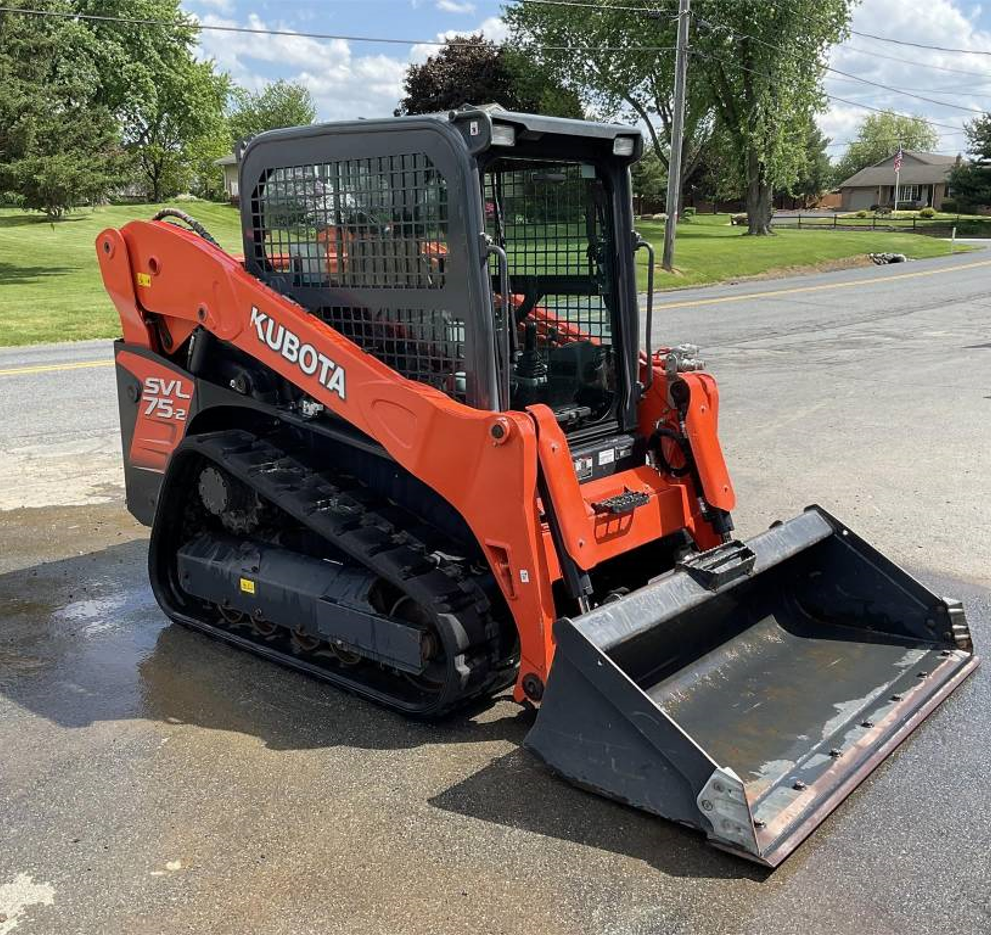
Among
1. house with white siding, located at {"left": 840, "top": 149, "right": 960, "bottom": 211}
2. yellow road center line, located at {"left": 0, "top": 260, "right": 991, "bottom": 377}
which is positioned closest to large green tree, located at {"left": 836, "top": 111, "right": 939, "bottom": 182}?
house with white siding, located at {"left": 840, "top": 149, "right": 960, "bottom": 211}

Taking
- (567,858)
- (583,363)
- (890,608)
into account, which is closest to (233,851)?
(567,858)

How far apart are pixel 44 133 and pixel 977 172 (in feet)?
182

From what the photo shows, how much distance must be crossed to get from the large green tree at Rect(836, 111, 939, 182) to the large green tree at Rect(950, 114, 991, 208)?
2336 inches

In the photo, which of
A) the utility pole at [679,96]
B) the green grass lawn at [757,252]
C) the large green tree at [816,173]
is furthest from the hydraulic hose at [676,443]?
the large green tree at [816,173]

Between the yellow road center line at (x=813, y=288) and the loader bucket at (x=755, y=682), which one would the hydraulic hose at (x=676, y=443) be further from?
the yellow road center line at (x=813, y=288)

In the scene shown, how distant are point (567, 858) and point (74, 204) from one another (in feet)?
77.9

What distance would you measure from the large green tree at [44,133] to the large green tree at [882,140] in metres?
109

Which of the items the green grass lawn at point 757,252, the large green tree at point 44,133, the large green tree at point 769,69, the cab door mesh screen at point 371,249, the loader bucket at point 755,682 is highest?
the large green tree at point 769,69

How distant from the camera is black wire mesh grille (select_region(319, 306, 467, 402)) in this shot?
401 cm

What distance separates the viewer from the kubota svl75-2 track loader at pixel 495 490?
12.0ft

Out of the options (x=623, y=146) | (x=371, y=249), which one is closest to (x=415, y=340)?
(x=371, y=249)

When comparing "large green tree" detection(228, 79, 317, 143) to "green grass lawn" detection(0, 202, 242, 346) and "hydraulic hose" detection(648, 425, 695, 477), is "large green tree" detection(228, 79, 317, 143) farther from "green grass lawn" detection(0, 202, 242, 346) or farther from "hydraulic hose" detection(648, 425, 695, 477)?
"hydraulic hose" detection(648, 425, 695, 477)

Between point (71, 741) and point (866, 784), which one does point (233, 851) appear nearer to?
point (71, 741)

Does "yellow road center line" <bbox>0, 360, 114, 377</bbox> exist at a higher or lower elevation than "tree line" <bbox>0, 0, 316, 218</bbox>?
lower
